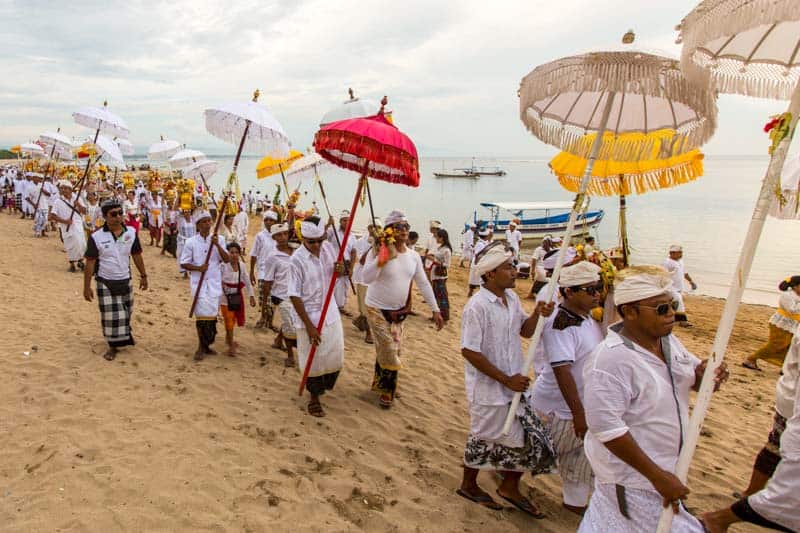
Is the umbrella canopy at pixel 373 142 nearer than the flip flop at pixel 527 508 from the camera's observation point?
No

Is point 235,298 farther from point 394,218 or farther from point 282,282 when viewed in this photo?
point 394,218

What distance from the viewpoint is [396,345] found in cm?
520

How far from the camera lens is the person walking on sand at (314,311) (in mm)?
4711

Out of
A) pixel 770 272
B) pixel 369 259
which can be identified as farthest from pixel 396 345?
pixel 770 272

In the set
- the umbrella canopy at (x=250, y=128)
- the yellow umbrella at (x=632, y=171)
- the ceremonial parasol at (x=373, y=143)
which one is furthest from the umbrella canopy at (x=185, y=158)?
the yellow umbrella at (x=632, y=171)

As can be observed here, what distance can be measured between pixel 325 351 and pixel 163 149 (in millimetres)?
13080

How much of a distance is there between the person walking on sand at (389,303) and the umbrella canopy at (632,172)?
176 centimetres

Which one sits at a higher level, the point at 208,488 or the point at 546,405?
the point at 546,405

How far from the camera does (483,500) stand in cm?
357

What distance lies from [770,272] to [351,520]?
88.8 feet

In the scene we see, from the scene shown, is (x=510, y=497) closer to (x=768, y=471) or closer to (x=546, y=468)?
(x=546, y=468)

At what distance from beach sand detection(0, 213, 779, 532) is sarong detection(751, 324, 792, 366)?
1.63 feet

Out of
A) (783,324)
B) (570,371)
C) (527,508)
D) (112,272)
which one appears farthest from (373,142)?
(783,324)

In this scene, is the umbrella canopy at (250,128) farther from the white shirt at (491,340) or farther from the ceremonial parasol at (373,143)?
the white shirt at (491,340)
